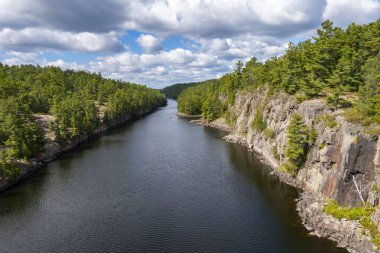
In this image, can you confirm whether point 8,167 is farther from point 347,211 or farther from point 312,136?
point 347,211

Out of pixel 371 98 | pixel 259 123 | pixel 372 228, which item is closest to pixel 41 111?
pixel 259 123

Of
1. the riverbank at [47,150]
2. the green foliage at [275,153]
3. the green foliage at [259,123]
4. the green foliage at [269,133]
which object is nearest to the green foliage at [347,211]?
the green foliage at [275,153]

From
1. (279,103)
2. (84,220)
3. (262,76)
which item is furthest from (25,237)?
(262,76)

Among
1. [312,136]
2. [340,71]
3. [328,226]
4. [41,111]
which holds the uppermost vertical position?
[340,71]

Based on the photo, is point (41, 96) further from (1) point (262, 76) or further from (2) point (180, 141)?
(1) point (262, 76)

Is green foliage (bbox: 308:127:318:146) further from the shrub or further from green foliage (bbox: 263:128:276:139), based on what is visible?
green foliage (bbox: 263:128:276:139)

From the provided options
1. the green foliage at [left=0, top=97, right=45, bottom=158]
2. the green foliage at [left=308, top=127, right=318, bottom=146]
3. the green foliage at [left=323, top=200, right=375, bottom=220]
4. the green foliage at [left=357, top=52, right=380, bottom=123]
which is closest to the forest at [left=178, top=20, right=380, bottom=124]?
the green foliage at [left=357, top=52, right=380, bottom=123]
